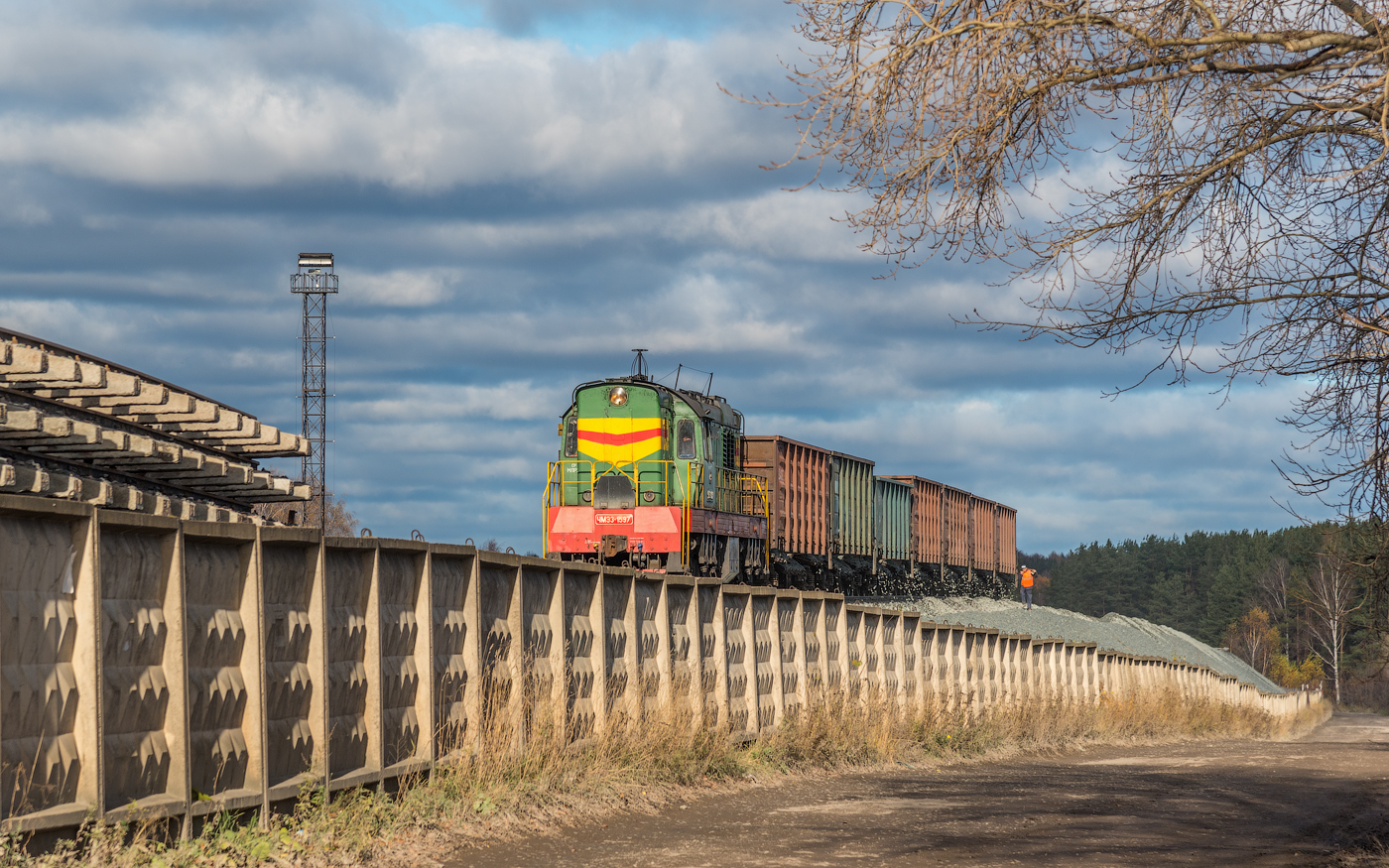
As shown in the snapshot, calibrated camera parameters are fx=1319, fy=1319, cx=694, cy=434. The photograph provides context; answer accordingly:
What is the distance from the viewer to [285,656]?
714cm

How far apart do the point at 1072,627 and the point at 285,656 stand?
39.2 m

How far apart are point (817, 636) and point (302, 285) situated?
5026 cm

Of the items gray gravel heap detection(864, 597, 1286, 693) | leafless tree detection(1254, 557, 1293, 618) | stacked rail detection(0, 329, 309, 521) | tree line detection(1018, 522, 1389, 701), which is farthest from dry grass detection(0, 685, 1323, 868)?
leafless tree detection(1254, 557, 1293, 618)

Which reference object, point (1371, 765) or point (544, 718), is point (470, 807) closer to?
point (544, 718)

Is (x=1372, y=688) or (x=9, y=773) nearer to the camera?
(x=9, y=773)

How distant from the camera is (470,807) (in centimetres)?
819

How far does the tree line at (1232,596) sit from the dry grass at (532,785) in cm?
5018

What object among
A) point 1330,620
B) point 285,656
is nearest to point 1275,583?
point 1330,620

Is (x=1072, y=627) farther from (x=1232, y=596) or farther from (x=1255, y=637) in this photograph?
(x=1232, y=596)

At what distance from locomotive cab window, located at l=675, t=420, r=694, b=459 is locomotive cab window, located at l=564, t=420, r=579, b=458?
6.69ft

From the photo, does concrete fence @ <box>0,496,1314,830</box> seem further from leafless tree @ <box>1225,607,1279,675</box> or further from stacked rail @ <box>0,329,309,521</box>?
leafless tree @ <box>1225,607,1279,675</box>

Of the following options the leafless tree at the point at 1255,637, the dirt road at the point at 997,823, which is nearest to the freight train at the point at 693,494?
the dirt road at the point at 997,823

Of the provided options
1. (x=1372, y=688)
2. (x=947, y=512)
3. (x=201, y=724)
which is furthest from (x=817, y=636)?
(x=1372, y=688)

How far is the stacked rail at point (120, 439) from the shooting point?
13742mm
